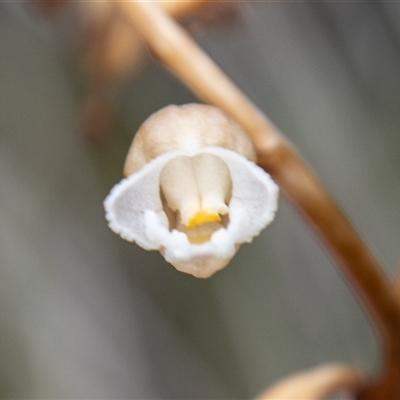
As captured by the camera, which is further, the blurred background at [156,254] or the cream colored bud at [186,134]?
the blurred background at [156,254]

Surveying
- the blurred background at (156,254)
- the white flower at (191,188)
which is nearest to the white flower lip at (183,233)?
the white flower at (191,188)

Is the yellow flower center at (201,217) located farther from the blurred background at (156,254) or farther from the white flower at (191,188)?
the blurred background at (156,254)

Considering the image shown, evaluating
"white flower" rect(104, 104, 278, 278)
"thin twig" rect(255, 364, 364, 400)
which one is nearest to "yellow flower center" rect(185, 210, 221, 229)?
"white flower" rect(104, 104, 278, 278)

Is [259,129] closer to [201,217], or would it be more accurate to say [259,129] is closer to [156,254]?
[201,217]

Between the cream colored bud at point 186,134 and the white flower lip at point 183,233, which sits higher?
the cream colored bud at point 186,134

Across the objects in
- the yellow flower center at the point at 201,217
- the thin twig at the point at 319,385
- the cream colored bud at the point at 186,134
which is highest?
the cream colored bud at the point at 186,134

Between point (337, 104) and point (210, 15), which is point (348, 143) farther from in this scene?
point (210, 15)
